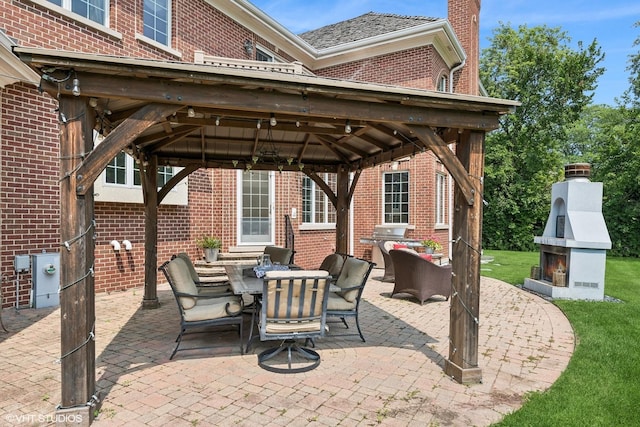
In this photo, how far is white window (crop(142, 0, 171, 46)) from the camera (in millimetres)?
8125

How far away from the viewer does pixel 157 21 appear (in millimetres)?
8320

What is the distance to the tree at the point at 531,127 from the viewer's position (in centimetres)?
1883

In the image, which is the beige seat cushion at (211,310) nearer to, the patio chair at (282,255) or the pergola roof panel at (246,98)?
the pergola roof panel at (246,98)

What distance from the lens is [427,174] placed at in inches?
462

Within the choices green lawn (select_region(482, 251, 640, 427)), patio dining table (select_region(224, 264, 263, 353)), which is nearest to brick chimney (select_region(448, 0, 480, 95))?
green lawn (select_region(482, 251, 640, 427))

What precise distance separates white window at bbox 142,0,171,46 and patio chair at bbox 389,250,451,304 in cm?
660

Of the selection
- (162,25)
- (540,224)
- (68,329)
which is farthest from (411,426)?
(540,224)

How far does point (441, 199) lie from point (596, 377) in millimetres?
9351

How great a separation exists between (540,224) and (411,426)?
61.0 ft

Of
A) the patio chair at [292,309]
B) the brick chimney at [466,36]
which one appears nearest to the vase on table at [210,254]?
the patio chair at [292,309]

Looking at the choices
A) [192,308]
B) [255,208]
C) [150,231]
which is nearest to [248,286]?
[192,308]

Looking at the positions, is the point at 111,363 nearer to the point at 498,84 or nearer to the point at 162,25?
the point at 162,25

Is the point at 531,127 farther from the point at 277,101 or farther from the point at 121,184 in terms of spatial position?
the point at 277,101

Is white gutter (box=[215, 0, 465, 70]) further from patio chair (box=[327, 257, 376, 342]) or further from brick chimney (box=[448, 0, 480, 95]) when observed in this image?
patio chair (box=[327, 257, 376, 342])
